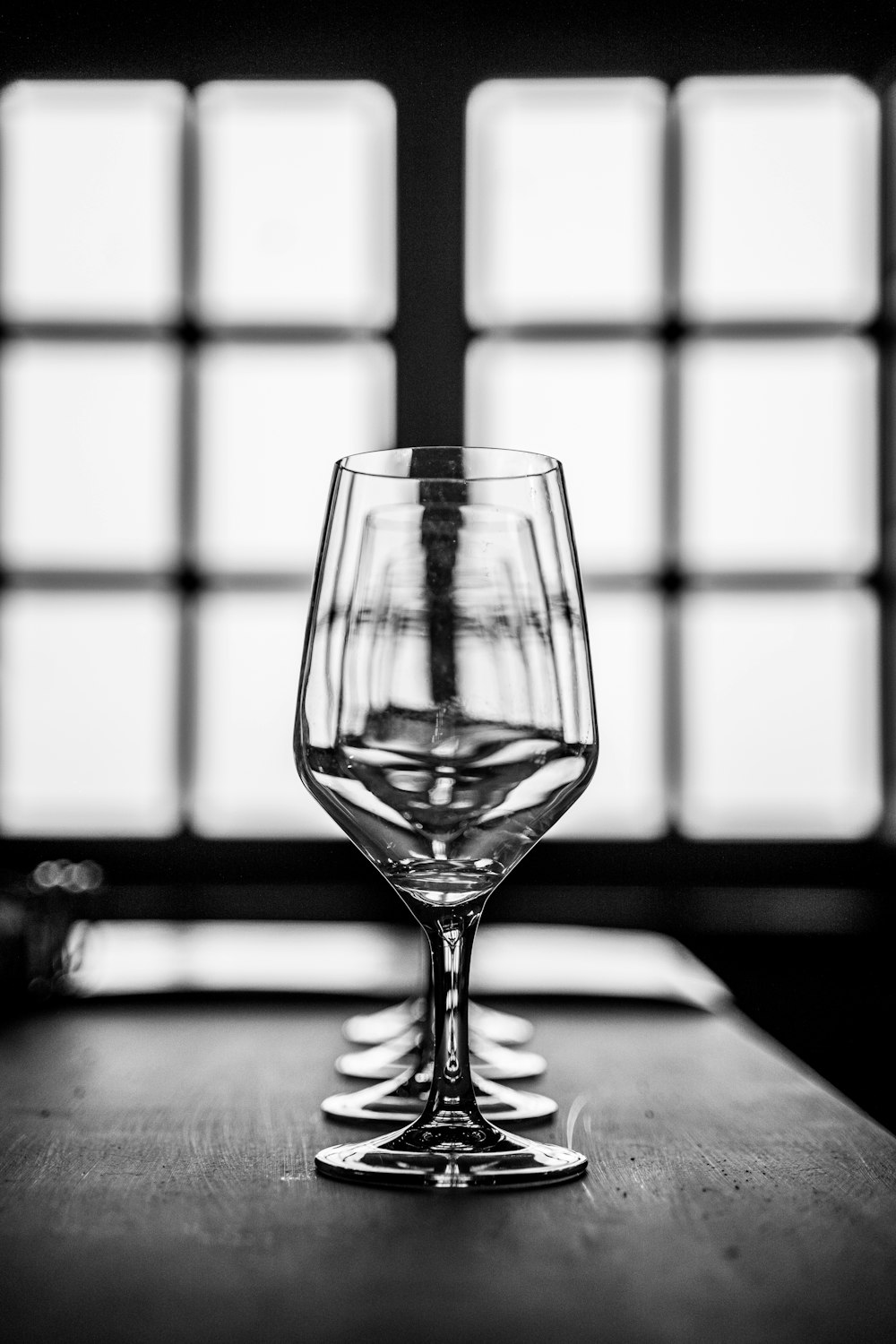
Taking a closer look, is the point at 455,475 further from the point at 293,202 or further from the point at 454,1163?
the point at 293,202

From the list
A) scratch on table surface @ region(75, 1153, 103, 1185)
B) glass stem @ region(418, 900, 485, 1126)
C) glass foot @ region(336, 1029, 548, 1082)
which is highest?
glass stem @ region(418, 900, 485, 1126)

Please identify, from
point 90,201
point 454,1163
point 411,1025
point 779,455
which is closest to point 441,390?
point 779,455

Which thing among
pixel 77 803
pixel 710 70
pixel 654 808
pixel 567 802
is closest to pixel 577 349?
pixel 710 70

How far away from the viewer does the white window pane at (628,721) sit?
2.17 meters

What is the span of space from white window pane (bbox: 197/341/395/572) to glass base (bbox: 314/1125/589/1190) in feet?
5.93

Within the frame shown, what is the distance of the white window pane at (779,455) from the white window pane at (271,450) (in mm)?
463

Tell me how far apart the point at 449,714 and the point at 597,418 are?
1.85m

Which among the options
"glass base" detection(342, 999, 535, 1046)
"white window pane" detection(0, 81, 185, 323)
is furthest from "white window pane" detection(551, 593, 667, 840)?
"glass base" detection(342, 999, 535, 1046)

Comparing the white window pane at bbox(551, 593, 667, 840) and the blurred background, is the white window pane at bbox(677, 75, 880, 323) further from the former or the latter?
the white window pane at bbox(551, 593, 667, 840)

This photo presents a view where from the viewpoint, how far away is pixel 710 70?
2197mm

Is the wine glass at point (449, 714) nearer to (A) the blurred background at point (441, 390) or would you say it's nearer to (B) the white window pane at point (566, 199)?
(A) the blurred background at point (441, 390)

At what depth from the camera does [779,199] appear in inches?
→ 89.5

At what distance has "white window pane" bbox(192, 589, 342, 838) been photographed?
2.18m

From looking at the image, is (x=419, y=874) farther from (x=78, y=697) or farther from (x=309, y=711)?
(x=78, y=697)
